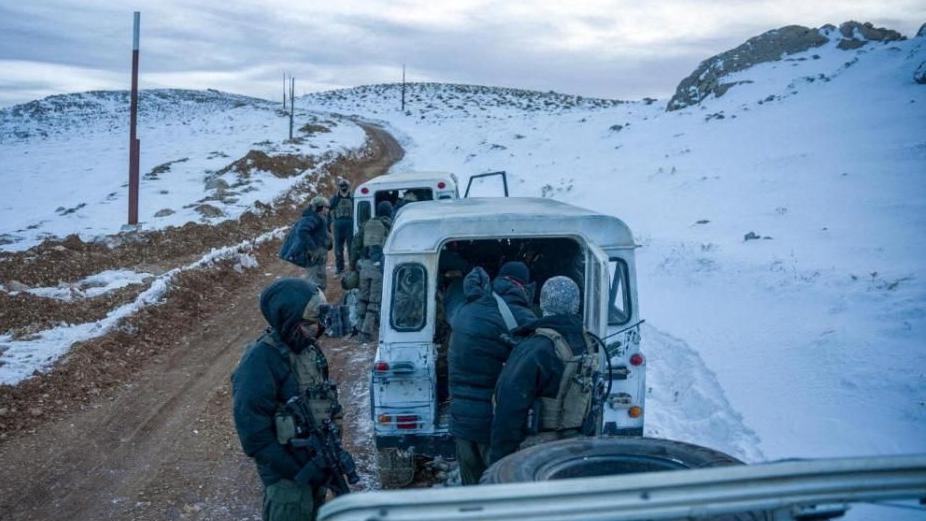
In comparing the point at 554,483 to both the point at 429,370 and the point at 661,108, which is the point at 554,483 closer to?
the point at 429,370

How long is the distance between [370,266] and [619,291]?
441cm

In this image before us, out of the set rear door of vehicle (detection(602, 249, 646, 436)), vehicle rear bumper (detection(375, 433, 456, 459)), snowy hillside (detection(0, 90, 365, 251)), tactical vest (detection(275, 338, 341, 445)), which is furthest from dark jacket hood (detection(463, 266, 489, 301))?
snowy hillside (detection(0, 90, 365, 251))

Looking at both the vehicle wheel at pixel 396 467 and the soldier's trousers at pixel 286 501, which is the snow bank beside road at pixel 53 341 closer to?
the vehicle wheel at pixel 396 467

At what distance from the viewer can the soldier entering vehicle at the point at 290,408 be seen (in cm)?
347

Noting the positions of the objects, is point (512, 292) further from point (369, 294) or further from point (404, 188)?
point (404, 188)

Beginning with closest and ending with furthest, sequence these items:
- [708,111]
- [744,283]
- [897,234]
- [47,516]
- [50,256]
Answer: [47,516], [744,283], [897,234], [50,256], [708,111]

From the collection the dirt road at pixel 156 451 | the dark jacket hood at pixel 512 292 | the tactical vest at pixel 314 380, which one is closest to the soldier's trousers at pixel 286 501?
the tactical vest at pixel 314 380

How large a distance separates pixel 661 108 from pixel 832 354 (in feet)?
136

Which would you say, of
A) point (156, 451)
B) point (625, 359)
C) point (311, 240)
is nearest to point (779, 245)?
point (311, 240)

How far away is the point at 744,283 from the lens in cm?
1068

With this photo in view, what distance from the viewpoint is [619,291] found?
5910 mm

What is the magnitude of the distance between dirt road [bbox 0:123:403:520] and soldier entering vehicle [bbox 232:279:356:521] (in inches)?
83.8

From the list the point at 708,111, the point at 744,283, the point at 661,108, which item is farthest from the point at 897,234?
the point at 661,108

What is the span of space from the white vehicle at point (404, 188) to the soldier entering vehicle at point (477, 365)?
262 inches
